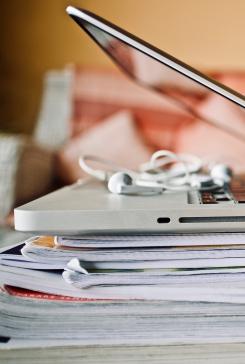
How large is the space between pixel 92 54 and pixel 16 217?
254cm

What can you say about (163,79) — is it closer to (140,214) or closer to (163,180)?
(163,180)

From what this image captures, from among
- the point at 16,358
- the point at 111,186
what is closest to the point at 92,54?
the point at 111,186

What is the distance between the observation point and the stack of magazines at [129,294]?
0.45 metres

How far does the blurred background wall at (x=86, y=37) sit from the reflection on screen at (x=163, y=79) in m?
1.04

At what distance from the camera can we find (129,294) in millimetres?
457

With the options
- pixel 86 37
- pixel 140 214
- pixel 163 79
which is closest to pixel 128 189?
pixel 140 214

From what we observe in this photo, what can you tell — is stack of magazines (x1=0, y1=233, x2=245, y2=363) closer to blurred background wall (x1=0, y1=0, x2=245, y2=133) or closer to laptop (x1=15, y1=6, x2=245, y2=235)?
laptop (x1=15, y1=6, x2=245, y2=235)

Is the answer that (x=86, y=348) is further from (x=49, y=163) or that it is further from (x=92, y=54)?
(x=92, y=54)

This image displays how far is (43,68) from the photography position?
2.93m

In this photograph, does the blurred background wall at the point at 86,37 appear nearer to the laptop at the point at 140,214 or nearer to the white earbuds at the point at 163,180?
the white earbuds at the point at 163,180

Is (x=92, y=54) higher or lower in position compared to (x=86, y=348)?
higher

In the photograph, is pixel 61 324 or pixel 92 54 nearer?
pixel 61 324

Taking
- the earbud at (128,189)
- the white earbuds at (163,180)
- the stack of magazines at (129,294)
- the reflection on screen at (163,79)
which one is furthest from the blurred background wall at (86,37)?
the stack of magazines at (129,294)

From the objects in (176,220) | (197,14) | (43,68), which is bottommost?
(176,220)
